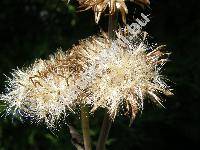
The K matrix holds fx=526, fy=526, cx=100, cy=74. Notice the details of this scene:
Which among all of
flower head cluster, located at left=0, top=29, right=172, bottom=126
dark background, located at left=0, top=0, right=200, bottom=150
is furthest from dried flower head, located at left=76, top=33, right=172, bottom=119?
dark background, located at left=0, top=0, right=200, bottom=150

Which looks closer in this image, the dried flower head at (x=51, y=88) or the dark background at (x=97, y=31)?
the dried flower head at (x=51, y=88)

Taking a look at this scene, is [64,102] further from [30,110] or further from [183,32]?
[183,32]

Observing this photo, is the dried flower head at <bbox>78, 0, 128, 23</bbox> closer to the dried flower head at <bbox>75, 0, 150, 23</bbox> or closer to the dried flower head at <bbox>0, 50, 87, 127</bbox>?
the dried flower head at <bbox>75, 0, 150, 23</bbox>

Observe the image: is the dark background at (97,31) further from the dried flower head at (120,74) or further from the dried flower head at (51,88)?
the dried flower head at (120,74)

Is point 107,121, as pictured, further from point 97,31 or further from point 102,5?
point 97,31

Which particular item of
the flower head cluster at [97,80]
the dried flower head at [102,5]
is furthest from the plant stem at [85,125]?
the dried flower head at [102,5]

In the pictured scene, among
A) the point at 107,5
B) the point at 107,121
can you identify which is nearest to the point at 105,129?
the point at 107,121

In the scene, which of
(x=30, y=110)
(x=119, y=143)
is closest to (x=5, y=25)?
(x=119, y=143)
